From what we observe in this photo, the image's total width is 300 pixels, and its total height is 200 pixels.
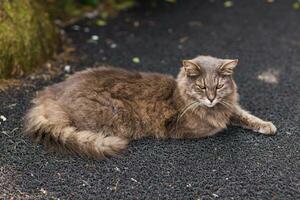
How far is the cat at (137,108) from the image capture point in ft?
11.4

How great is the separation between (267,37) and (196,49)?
2.80ft

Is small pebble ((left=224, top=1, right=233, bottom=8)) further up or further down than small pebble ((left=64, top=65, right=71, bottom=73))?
further up

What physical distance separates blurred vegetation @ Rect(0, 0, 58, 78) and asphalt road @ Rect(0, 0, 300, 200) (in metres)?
0.28

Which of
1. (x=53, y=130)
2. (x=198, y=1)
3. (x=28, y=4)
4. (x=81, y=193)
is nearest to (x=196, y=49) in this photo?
(x=198, y=1)

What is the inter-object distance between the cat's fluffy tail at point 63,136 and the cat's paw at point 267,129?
104 cm

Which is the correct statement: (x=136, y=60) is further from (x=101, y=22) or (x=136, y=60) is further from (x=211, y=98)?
(x=211, y=98)

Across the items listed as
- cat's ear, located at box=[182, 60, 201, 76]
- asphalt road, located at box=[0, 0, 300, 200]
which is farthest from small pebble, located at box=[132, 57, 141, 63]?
cat's ear, located at box=[182, 60, 201, 76]

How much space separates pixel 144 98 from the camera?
11.9 feet

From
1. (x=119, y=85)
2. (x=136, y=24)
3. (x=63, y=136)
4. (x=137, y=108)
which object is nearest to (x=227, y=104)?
(x=137, y=108)

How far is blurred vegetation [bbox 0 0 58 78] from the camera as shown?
4312mm

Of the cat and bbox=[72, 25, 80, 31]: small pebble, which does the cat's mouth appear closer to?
the cat

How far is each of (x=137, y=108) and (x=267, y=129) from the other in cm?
100

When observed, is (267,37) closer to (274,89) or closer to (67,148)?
(274,89)

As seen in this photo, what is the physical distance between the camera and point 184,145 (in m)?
3.54
